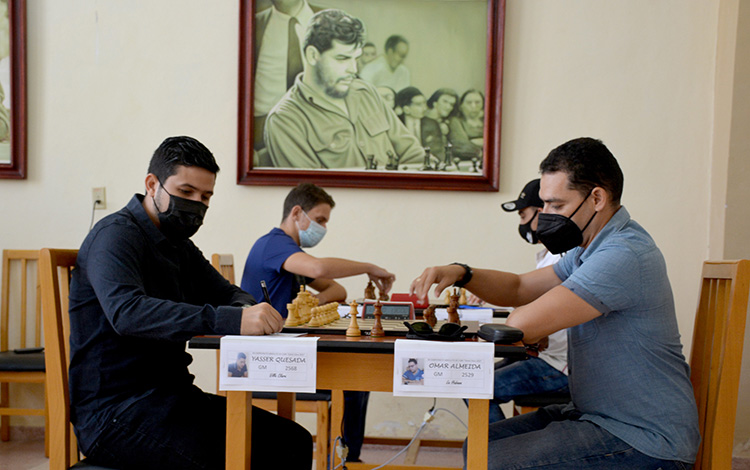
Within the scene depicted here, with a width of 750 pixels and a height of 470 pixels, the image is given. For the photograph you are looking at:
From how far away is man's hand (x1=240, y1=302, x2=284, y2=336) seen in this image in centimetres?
172

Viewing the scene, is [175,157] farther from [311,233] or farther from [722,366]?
[722,366]

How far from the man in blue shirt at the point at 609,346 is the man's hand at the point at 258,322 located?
2.22 feet

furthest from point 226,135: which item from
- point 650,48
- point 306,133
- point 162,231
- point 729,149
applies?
point 729,149

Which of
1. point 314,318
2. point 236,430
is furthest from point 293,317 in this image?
point 236,430

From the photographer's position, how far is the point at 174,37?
13.6ft

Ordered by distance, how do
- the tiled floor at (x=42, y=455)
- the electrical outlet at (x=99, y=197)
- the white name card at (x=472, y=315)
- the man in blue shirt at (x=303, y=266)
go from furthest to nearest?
the electrical outlet at (x=99, y=197), the tiled floor at (x=42, y=455), the man in blue shirt at (x=303, y=266), the white name card at (x=472, y=315)

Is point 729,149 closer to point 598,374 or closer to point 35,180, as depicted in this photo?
point 598,374

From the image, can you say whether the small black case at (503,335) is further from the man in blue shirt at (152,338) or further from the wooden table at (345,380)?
the man in blue shirt at (152,338)

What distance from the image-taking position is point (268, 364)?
1629 mm

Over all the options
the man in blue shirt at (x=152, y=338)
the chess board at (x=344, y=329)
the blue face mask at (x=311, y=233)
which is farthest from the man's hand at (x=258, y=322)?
the blue face mask at (x=311, y=233)

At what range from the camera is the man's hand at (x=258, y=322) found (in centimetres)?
172

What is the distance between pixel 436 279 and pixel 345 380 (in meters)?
0.70

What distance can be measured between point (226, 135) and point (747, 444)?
3.69 meters

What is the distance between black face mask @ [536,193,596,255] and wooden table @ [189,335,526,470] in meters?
0.55
